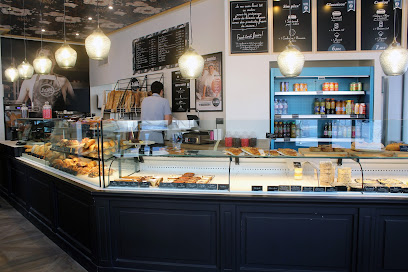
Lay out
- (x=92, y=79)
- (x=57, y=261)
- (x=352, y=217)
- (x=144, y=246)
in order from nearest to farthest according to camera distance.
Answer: (x=352, y=217) → (x=144, y=246) → (x=57, y=261) → (x=92, y=79)

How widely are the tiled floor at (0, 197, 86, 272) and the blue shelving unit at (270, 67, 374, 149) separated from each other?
10.1ft

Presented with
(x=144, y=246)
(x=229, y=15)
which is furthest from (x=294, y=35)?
(x=144, y=246)

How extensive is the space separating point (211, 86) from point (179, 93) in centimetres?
82

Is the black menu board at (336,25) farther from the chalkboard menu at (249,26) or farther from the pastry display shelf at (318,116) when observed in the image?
the pastry display shelf at (318,116)

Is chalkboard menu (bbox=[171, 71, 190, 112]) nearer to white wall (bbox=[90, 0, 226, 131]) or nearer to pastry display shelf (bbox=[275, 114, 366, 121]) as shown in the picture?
white wall (bbox=[90, 0, 226, 131])

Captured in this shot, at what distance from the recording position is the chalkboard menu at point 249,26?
4.70 m

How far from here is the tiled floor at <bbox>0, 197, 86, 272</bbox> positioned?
10.3 feet

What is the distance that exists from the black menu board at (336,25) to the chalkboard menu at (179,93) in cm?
241

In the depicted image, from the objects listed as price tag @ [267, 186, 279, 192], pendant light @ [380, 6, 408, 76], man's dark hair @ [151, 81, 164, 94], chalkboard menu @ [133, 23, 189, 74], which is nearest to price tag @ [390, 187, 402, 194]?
price tag @ [267, 186, 279, 192]

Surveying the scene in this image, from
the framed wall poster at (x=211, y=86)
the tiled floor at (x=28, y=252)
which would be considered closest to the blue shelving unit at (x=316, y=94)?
the framed wall poster at (x=211, y=86)

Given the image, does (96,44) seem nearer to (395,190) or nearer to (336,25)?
(395,190)

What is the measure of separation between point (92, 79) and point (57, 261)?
627cm

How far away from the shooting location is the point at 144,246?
2.70 meters

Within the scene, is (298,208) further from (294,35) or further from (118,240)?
(294,35)
